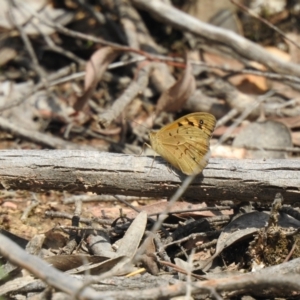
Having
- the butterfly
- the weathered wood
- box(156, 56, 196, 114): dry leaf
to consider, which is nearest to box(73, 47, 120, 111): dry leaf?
box(156, 56, 196, 114): dry leaf

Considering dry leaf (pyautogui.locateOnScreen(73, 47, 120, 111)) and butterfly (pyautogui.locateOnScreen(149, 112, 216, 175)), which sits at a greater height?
dry leaf (pyautogui.locateOnScreen(73, 47, 120, 111))

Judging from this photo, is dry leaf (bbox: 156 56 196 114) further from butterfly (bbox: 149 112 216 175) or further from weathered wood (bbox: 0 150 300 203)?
weathered wood (bbox: 0 150 300 203)

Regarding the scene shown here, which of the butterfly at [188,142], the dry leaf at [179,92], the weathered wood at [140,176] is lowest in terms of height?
the weathered wood at [140,176]

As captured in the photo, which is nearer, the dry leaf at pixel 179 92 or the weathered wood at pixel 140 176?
the weathered wood at pixel 140 176

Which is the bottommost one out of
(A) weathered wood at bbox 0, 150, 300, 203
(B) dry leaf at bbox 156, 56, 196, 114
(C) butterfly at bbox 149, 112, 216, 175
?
(A) weathered wood at bbox 0, 150, 300, 203

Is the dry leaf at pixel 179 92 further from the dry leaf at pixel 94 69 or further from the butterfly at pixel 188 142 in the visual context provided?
the butterfly at pixel 188 142

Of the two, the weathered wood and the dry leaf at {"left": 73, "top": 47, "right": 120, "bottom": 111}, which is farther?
the dry leaf at {"left": 73, "top": 47, "right": 120, "bottom": 111}

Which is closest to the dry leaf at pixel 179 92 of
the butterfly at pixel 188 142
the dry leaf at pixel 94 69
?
the dry leaf at pixel 94 69

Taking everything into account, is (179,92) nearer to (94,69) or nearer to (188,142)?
(94,69)
